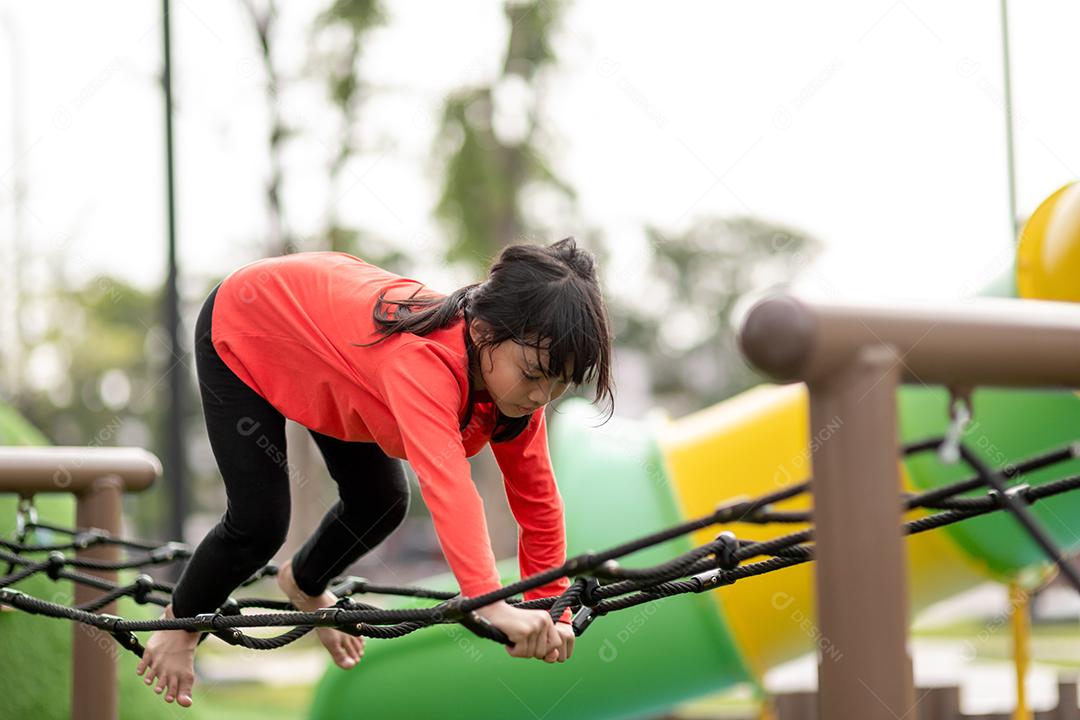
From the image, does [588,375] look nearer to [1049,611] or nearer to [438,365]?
[438,365]

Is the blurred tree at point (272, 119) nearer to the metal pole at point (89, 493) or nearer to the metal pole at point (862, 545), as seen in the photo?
the metal pole at point (89, 493)

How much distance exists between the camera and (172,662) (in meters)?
1.97

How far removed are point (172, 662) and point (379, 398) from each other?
2.01ft

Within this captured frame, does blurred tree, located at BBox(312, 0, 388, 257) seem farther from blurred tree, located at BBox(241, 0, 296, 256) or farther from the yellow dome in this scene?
the yellow dome

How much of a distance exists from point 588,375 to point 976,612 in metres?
15.2

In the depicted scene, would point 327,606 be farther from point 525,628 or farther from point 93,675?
point 525,628

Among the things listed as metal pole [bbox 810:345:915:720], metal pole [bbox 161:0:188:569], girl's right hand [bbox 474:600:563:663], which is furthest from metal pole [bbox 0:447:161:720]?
metal pole [bbox 161:0:188:569]

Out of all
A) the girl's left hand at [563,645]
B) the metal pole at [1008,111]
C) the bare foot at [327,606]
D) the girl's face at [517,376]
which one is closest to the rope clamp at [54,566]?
the bare foot at [327,606]

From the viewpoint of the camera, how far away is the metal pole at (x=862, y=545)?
36.5 inches

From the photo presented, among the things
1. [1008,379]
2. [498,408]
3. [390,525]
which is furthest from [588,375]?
[1008,379]

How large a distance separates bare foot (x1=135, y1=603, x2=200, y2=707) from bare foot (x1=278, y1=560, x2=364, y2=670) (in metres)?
0.31

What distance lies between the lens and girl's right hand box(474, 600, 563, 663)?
144 cm

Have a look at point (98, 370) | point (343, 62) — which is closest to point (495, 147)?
point (343, 62)

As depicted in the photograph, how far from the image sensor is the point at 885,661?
0.92 m
